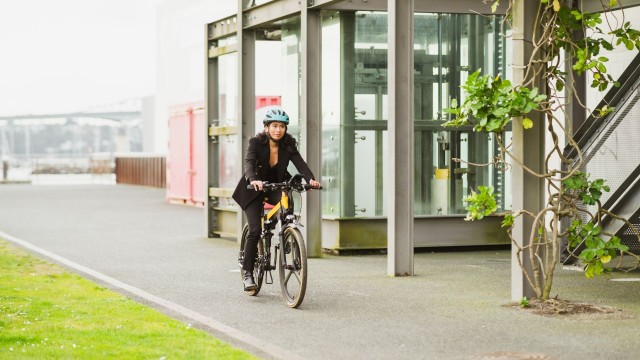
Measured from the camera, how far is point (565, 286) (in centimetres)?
1141

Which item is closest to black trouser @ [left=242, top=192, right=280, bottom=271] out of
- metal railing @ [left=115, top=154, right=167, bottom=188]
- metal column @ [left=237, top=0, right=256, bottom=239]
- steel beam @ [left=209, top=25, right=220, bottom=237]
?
metal column @ [left=237, top=0, right=256, bottom=239]

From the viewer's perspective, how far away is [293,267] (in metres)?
10.1

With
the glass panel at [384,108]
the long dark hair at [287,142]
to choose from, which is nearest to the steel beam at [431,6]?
the glass panel at [384,108]

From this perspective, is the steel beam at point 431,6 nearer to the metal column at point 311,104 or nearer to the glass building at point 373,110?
the glass building at point 373,110

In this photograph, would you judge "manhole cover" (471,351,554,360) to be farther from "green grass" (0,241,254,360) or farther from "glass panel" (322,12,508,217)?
"glass panel" (322,12,508,217)

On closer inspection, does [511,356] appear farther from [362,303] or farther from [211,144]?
[211,144]

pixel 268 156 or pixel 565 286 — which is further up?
pixel 268 156

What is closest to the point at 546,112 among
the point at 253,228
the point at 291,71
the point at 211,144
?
the point at 253,228

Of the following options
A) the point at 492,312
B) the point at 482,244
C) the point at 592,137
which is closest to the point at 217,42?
the point at 482,244

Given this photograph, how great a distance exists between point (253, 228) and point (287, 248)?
1.67 ft

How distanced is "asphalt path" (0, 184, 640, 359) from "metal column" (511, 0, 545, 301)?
0.35 m

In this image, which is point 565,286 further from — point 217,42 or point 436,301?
point 217,42

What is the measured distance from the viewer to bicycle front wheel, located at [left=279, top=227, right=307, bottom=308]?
32.4 feet

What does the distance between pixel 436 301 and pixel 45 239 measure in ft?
30.4
